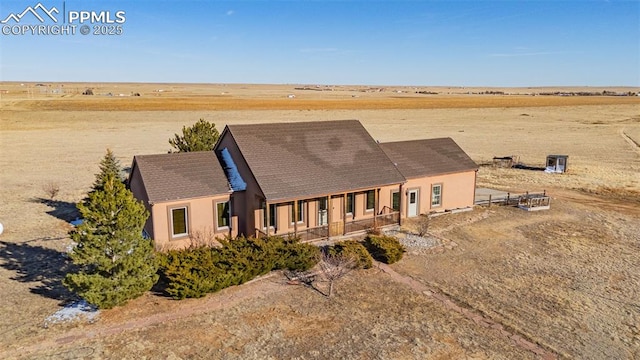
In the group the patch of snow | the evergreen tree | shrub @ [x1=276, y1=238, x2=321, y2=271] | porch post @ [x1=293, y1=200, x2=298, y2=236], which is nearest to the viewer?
the patch of snow

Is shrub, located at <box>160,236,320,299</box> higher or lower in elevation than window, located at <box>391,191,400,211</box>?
lower

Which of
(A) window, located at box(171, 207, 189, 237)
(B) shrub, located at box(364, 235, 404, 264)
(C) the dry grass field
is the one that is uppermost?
(A) window, located at box(171, 207, 189, 237)

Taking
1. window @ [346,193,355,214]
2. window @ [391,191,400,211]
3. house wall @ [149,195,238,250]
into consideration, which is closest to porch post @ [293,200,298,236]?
house wall @ [149,195,238,250]

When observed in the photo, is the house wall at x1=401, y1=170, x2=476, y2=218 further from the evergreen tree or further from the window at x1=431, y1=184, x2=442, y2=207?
the evergreen tree

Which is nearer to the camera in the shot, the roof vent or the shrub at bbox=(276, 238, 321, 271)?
the shrub at bbox=(276, 238, 321, 271)

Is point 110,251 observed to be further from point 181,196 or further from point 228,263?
point 181,196

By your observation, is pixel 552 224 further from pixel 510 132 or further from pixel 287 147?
pixel 510 132

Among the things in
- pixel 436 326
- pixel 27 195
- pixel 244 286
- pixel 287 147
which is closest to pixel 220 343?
pixel 244 286
